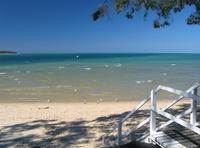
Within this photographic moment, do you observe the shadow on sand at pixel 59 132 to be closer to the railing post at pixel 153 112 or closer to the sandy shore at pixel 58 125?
the sandy shore at pixel 58 125

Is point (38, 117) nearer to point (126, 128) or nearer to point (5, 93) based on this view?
point (126, 128)

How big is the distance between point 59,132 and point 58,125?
2.69 ft

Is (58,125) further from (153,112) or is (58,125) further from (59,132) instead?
(153,112)

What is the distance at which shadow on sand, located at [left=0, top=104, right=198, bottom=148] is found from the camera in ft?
18.4

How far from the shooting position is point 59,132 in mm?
6465

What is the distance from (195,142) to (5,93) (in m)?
14.5

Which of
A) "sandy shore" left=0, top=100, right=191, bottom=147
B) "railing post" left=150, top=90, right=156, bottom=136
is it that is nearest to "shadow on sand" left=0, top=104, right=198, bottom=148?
"sandy shore" left=0, top=100, right=191, bottom=147

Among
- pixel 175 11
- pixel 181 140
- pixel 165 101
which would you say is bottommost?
pixel 165 101

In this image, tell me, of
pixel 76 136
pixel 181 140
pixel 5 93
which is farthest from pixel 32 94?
pixel 181 140

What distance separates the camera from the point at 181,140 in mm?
3369

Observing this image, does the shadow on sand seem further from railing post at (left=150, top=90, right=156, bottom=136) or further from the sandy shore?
railing post at (left=150, top=90, right=156, bottom=136)

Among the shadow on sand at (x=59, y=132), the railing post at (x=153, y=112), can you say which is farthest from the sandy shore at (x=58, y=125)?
the railing post at (x=153, y=112)

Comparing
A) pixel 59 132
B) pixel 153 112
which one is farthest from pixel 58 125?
pixel 153 112

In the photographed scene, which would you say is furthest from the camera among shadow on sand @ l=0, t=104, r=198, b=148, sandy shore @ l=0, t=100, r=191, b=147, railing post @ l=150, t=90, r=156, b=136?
sandy shore @ l=0, t=100, r=191, b=147
